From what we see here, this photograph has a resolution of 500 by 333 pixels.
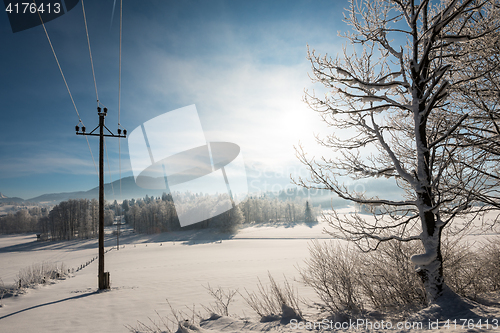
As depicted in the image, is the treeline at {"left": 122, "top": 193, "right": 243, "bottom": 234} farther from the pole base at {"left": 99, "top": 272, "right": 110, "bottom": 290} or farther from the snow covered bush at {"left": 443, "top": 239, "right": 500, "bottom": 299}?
the snow covered bush at {"left": 443, "top": 239, "right": 500, "bottom": 299}

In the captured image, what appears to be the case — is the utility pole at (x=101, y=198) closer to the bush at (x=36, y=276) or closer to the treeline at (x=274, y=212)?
the bush at (x=36, y=276)

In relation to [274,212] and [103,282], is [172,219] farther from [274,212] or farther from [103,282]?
[103,282]

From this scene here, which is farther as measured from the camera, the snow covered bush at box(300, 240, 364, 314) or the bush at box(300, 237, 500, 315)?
the bush at box(300, 237, 500, 315)

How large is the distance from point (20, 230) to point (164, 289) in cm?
13428

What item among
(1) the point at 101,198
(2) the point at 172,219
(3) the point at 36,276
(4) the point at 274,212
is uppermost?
(1) the point at 101,198

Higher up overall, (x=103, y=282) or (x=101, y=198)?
(x=101, y=198)

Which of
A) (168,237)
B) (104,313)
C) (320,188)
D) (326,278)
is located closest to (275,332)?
(326,278)

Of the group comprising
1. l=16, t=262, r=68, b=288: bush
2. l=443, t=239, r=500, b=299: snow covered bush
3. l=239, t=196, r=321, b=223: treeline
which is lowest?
l=239, t=196, r=321, b=223: treeline

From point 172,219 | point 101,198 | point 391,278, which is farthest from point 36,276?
point 172,219

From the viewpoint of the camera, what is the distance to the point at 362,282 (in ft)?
15.8

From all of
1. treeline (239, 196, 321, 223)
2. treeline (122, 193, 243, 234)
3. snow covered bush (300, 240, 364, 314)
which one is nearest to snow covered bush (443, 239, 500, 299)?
snow covered bush (300, 240, 364, 314)

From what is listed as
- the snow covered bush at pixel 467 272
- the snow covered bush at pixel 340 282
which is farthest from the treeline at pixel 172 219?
the snow covered bush at pixel 467 272

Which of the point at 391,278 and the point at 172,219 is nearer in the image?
the point at 391,278

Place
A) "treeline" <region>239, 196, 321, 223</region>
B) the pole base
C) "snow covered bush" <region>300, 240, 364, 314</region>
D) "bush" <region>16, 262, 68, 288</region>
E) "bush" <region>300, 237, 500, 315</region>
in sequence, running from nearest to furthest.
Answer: "snow covered bush" <region>300, 240, 364, 314</region> < "bush" <region>300, 237, 500, 315</region> < the pole base < "bush" <region>16, 262, 68, 288</region> < "treeline" <region>239, 196, 321, 223</region>
